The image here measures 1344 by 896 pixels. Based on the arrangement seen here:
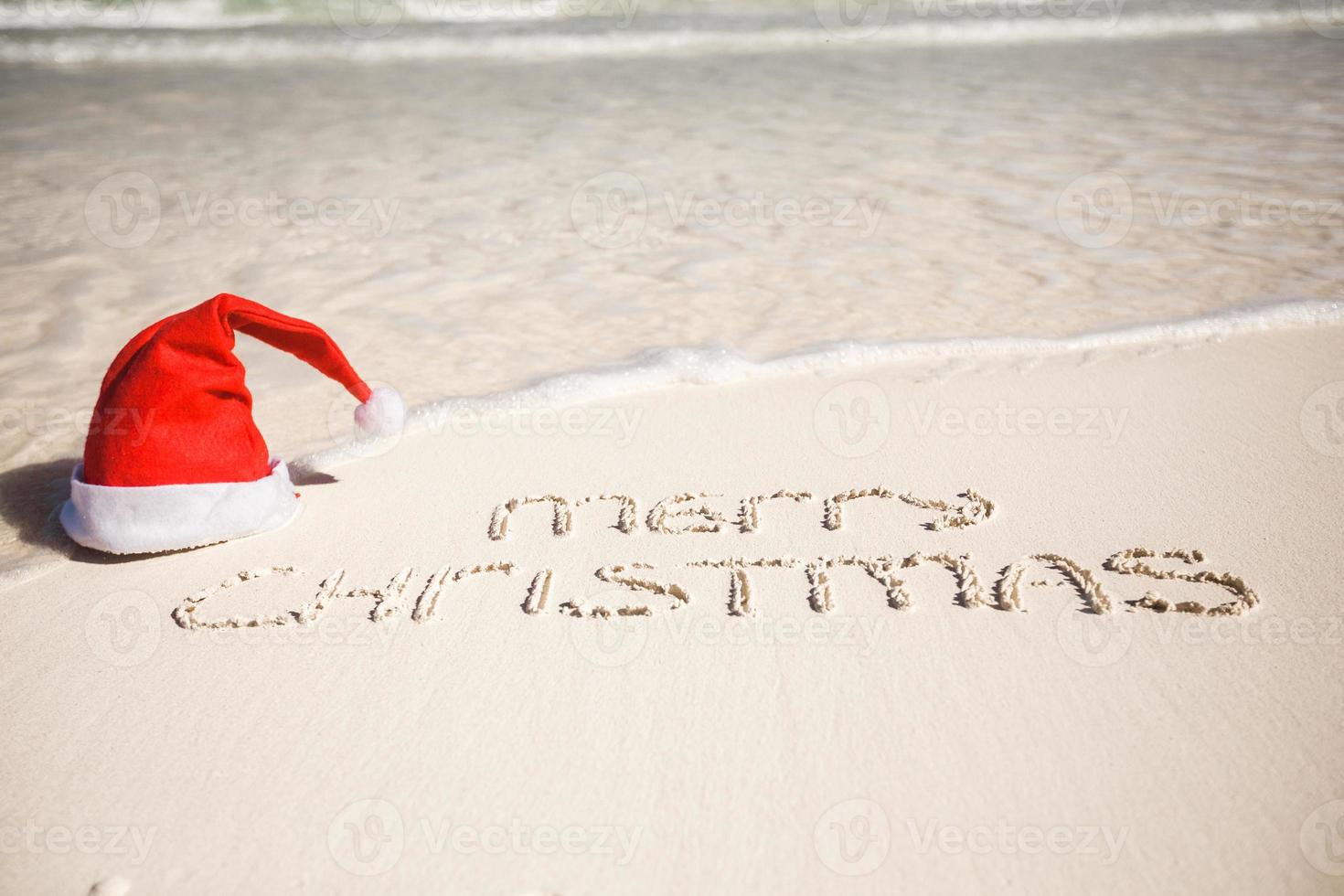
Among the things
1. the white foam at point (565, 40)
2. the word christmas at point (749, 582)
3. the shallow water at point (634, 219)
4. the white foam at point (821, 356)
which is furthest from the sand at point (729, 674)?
the white foam at point (565, 40)

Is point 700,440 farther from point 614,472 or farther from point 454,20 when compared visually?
point 454,20

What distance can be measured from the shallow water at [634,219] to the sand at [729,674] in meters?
0.72

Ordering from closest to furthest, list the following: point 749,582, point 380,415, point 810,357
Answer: point 749,582 → point 380,415 → point 810,357

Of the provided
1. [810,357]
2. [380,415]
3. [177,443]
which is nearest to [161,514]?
[177,443]

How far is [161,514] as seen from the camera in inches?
85.1

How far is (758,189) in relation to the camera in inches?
205

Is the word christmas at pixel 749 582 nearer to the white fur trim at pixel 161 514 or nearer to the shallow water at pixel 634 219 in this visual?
the white fur trim at pixel 161 514

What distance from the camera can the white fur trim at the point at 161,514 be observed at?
215 cm

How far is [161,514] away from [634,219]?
10.4 feet

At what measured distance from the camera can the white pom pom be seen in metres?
2.34

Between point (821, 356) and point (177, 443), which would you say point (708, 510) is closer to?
point (821, 356)

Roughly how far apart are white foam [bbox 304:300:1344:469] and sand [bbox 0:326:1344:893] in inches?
13.1

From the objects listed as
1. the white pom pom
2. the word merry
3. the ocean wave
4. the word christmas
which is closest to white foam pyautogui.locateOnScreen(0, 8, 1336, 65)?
the ocean wave

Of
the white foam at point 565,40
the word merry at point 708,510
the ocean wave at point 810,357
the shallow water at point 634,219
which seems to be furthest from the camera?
the white foam at point 565,40
